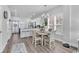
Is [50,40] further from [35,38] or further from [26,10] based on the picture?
[26,10]

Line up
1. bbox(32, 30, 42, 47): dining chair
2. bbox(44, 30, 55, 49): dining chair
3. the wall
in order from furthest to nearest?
bbox(32, 30, 42, 47): dining chair, bbox(44, 30, 55, 49): dining chair, the wall

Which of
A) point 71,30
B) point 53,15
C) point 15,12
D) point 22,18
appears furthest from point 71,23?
point 15,12

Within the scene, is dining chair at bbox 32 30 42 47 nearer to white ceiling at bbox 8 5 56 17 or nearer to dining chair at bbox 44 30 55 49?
dining chair at bbox 44 30 55 49

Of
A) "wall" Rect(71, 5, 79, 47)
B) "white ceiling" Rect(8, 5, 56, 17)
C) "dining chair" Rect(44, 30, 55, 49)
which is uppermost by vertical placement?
"white ceiling" Rect(8, 5, 56, 17)

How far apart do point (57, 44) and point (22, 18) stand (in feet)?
6.24

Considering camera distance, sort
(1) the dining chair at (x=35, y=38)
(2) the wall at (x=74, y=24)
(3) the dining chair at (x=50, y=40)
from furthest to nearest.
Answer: (1) the dining chair at (x=35, y=38)
(3) the dining chair at (x=50, y=40)
(2) the wall at (x=74, y=24)

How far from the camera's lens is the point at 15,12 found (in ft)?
10.4

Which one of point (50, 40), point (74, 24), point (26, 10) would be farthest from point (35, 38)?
point (74, 24)

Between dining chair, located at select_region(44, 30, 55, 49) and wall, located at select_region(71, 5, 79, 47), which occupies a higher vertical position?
wall, located at select_region(71, 5, 79, 47)

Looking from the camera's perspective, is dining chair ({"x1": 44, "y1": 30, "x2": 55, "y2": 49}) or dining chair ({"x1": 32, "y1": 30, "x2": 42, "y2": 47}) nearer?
dining chair ({"x1": 44, "y1": 30, "x2": 55, "y2": 49})

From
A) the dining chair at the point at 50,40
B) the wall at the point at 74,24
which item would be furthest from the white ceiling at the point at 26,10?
the dining chair at the point at 50,40

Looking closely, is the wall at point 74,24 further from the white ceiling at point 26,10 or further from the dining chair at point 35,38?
the dining chair at point 35,38

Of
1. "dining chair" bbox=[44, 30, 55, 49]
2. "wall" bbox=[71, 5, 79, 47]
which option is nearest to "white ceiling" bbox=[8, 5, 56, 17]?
"wall" bbox=[71, 5, 79, 47]
